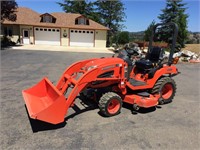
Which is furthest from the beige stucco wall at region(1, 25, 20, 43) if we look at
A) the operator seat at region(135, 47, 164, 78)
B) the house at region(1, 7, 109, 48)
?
the operator seat at region(135, 47, 164, 78)

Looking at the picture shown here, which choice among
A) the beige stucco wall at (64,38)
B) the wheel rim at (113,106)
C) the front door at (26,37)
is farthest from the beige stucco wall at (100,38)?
the wheel rim at (113,106)

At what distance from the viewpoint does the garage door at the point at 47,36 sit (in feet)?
89.6

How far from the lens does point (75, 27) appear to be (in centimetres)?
2733

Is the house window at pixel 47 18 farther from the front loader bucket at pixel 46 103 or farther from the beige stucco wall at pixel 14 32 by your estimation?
the front loader bucket at pixel 46 103

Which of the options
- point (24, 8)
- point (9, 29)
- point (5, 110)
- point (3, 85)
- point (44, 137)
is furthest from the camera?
point (24, 8)

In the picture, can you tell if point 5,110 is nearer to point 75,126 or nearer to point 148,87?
point 75,126

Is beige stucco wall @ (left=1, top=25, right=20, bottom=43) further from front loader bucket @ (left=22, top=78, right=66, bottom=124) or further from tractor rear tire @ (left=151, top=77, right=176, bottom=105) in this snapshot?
tractor rear tire @ (left=151, top=77, right=176, bottom=105)

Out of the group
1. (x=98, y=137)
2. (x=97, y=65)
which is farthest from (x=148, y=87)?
(x=98, y=137)

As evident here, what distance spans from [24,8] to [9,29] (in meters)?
5.61

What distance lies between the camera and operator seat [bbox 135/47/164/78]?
18.0 feet

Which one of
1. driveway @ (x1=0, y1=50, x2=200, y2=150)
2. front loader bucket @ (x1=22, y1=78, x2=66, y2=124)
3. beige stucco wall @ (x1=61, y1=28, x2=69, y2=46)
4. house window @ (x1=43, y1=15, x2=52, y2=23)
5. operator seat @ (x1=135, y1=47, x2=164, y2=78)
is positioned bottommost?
driveway @ (x1=0, y1=50, x2=200, y2=150)

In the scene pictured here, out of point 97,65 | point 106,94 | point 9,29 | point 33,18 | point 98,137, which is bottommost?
point 98,137

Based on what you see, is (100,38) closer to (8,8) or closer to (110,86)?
(8,8)

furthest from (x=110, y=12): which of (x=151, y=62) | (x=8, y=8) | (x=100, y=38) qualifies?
(x=151, y=62)
